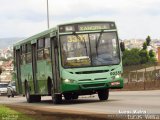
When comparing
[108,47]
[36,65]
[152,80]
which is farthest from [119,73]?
[152,80]

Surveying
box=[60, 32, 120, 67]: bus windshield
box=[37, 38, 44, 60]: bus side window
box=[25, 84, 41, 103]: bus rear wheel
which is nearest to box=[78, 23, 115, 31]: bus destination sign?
box=[60, 32, 120, 67]: bus windshield

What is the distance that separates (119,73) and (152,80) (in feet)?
77.6

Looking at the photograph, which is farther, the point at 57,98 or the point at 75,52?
the point at 57,98

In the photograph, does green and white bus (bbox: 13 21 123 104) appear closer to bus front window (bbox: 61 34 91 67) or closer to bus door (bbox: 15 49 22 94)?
bus front window (bbox: 61 34 91 67)

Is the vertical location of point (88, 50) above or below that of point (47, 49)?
below

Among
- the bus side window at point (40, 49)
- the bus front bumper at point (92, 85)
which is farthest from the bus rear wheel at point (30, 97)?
the bus front bumper at point (92, 85)

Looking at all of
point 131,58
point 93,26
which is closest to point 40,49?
point 93,26

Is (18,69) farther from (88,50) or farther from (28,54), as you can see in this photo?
(88,50)

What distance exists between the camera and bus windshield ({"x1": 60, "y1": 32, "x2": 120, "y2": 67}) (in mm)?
24391

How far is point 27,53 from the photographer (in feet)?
99.8

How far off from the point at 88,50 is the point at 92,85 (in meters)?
1.44

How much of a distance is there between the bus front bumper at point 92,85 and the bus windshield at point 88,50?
0.76 metres

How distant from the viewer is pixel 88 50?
24.4m

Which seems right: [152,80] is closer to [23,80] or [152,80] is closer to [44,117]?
[23,80]
